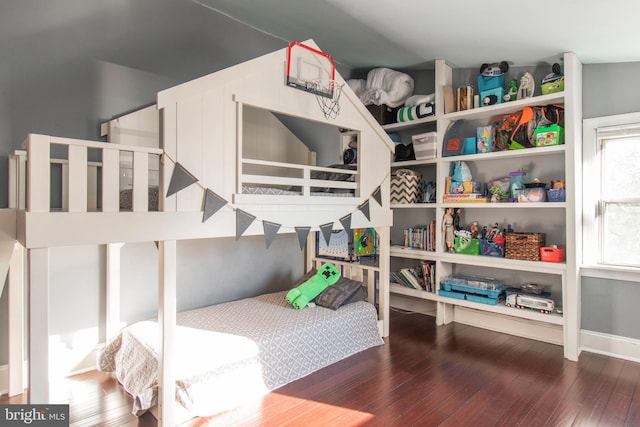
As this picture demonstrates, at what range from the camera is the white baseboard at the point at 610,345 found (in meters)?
2.64

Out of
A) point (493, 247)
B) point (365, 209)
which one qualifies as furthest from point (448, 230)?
point (365, 209)

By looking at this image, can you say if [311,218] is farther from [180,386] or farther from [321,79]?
[180,386]

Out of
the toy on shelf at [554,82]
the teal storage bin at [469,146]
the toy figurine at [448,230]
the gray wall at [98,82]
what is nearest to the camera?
the gray wall at [98,82]

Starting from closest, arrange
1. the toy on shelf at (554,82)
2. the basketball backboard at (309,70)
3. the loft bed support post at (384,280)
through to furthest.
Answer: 1. the basketball backboard at (309,70)
2. the toy on shelf at (554,82)
3. the loft bed support post at (384,280)

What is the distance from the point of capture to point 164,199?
1.81 meters

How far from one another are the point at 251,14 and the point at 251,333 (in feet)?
8.33

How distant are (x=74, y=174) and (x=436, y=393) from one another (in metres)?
2.19

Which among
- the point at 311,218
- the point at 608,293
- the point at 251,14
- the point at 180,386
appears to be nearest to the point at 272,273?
the point at 311,218

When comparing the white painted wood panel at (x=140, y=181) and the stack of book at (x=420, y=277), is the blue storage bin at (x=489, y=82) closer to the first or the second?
the stack of book at (x=420, y=277)

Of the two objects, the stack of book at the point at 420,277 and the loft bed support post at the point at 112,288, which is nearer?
the loft bed support post at the point at 112,288

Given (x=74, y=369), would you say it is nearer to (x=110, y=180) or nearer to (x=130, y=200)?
(x=130, y=200)

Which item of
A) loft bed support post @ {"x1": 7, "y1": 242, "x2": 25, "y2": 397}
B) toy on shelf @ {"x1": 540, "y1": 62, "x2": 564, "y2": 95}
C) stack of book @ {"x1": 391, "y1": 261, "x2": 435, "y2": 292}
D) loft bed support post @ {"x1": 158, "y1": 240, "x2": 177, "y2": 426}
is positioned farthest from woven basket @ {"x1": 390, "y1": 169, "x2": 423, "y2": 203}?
loft bed support post @ {"x1": 7, "y1": 242, "x2": 25, "y2": 397}

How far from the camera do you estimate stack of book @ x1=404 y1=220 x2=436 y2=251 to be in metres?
3.49

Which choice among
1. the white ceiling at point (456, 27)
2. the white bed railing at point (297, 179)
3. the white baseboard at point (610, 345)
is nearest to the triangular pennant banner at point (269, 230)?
the white bed railing at point (297, 179)
